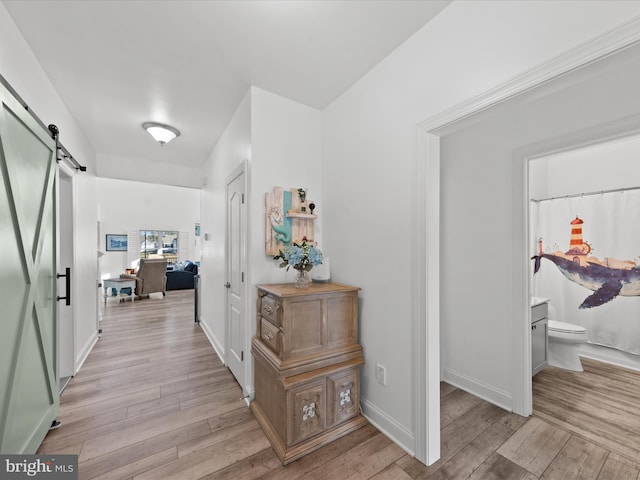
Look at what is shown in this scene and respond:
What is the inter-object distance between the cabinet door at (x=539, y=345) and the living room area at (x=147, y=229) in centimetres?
769

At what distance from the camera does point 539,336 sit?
109 inches

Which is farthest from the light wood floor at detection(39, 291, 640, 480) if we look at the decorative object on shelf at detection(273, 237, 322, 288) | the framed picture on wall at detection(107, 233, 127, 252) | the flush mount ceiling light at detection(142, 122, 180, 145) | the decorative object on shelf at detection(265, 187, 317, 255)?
the framed picture on wall at detection(107, 233, 127, 252)

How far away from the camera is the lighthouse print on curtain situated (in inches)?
115

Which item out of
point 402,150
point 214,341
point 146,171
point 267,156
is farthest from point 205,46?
point 146,171

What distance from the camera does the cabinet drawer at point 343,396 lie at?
6.25 feet

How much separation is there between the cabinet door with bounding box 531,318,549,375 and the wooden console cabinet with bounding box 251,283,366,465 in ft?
6.38

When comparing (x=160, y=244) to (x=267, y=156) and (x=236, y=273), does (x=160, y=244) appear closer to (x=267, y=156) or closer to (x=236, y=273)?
(x=236, y=273)

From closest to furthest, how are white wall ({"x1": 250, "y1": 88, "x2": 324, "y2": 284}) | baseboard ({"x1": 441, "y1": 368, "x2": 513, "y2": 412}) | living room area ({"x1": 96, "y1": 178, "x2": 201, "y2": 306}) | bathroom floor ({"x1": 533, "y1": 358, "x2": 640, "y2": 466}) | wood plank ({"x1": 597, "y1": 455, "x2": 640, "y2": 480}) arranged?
1. wood plank ({"x1": 597, "y1": 455, "x2": 640, "y2": 480})
2. bathroom floor ({"x1": 533, "y1": 358, "x2": 640, "y2": 466})
3. baseboard ({"x1": 441, "y1": 368, "x2": 513, "y2": 412})
4. white wall ({"x1": 250, "y1": 88, "x2": 324, "y2": 284})
5. living room area ({"x1": 96, "y1": 178, "x2": 201, "y2": 306})

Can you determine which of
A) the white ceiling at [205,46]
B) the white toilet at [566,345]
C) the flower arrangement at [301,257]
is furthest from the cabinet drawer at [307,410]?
the white toilet at [566,345]

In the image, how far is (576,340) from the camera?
2.81 metres

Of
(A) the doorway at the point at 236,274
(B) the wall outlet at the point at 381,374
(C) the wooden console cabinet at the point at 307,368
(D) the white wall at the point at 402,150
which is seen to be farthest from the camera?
(A) the doorway at the point at 236,274

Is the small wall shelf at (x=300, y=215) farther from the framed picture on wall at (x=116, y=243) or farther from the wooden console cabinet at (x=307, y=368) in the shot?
the framed picture on wall at (x=116, y=243)

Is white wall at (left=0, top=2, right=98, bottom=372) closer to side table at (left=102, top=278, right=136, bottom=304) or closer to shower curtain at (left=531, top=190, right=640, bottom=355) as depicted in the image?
side table at (left=102, top=278, right=136, bottom=304)

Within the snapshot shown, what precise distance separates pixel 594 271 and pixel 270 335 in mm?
3826
